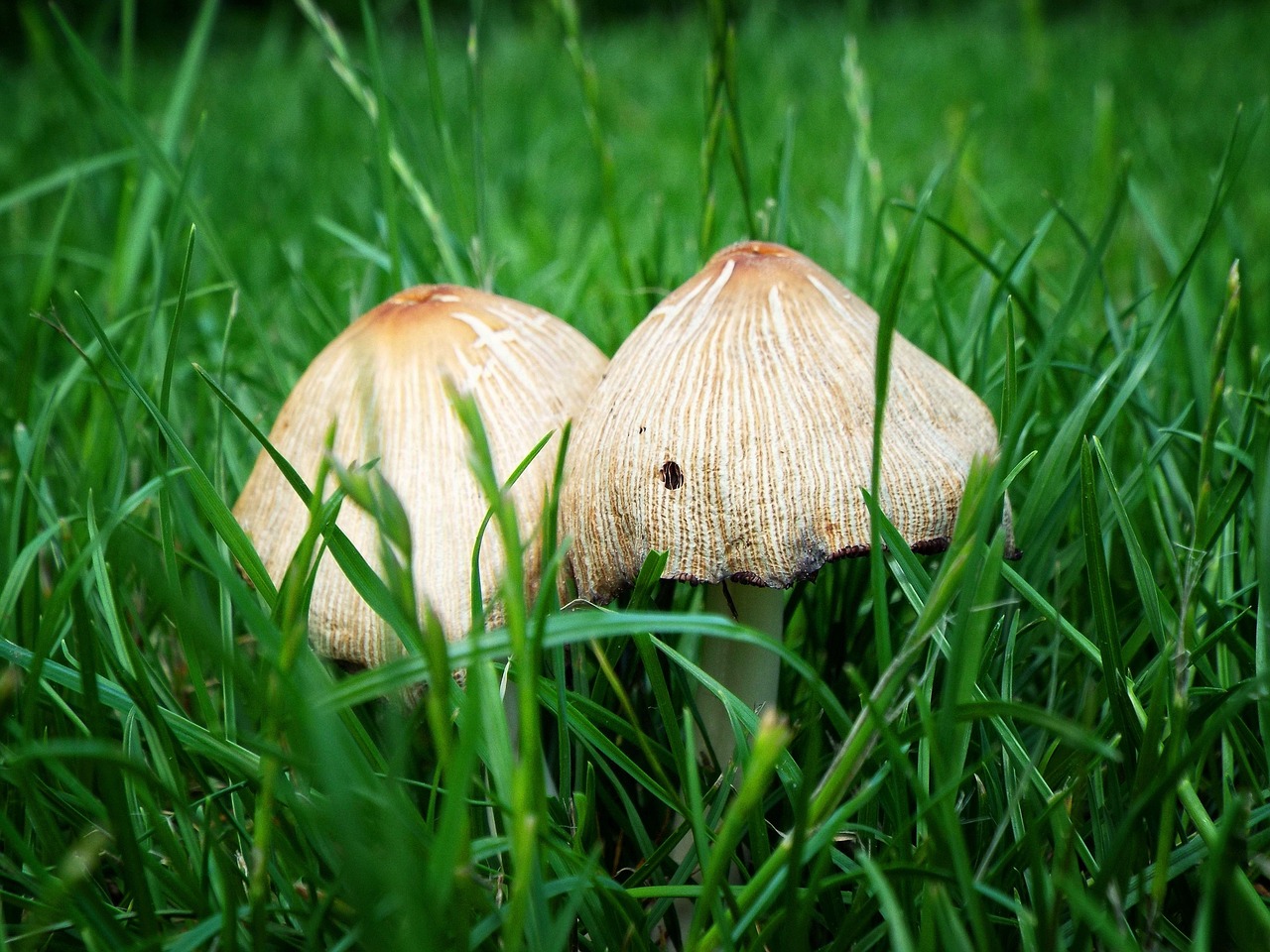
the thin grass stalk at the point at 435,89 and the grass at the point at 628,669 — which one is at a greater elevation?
the thin grass stalk at the point at 435,89

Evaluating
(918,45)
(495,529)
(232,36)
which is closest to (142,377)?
(495,529)

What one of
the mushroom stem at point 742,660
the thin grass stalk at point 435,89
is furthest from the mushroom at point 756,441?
the thin grass stalk at point 435,89

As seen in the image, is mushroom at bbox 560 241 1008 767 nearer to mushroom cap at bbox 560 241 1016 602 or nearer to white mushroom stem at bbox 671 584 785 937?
mushroom cap at bbox 560 241 1016 602

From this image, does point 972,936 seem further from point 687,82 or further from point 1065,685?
point 687,82

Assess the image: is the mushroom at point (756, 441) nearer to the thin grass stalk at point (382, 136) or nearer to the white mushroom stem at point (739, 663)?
the white mushroom stem at point (739, 663)

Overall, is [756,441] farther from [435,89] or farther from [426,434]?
[435,89]

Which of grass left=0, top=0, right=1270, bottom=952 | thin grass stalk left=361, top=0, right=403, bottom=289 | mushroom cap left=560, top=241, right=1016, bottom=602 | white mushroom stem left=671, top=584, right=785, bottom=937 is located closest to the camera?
grass left=0, top=0, right=1270, bottom=952

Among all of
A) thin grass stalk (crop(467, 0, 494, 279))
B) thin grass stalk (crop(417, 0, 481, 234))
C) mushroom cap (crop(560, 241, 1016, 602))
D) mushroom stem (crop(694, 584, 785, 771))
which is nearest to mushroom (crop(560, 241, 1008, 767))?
mushroom cap (crop(560, 241, 1016, 602))
